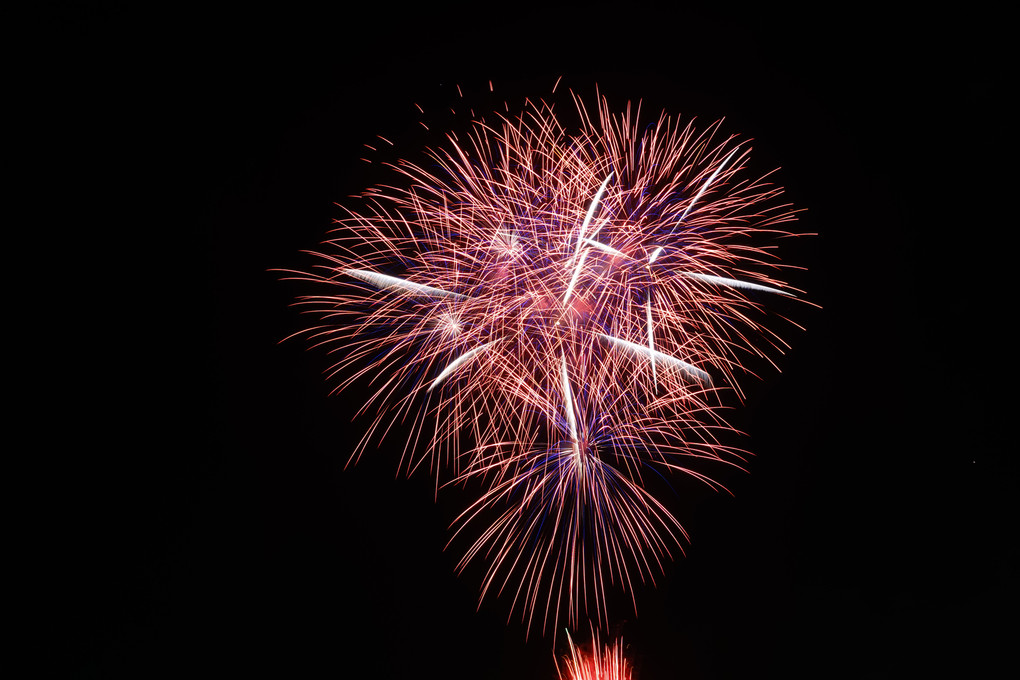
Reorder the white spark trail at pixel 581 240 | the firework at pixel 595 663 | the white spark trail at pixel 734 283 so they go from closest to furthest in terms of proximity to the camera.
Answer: the white spark trail at pixel 581 240 → the white spark trail at pixel 734 283 → the firework at pixel 595 663

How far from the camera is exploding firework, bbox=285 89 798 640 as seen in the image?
90.8 inches

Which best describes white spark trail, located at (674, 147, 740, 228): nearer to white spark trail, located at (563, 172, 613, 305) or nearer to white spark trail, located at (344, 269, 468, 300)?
white spark trail, located at (563, 172, 613, 305)

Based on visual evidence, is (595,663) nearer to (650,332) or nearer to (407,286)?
(650,332)

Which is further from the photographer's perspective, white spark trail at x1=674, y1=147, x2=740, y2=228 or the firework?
the firework

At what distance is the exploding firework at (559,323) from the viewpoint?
2.31 meters

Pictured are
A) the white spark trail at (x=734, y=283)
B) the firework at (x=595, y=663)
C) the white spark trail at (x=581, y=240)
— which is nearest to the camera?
the white spark trail at (x=581, y=240)

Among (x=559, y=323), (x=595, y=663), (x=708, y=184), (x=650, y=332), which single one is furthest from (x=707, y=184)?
(x=595, y=663)

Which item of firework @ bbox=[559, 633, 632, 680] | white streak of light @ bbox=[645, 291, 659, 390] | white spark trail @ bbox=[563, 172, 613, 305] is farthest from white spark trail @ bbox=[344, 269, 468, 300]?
firework @ bbox=[559, 633, 632, 680]

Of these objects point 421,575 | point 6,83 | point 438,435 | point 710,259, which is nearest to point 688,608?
point 421,575

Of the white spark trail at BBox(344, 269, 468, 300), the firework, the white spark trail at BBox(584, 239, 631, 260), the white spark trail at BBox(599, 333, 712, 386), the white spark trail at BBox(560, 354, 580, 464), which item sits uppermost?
the white spark trail at BBox(584, 239, 631, 260)

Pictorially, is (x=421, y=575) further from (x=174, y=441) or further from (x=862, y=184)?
(x=862, y=184)

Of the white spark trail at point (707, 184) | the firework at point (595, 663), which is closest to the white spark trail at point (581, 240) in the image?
the white spark trail at point (707, 184)

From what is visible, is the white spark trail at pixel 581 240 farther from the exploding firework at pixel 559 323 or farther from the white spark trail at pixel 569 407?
the white spark trail at pixel 569 407

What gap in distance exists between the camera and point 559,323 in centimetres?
230
